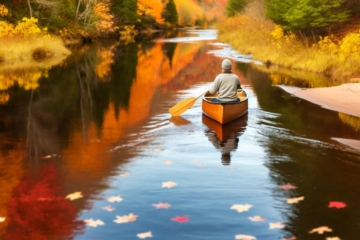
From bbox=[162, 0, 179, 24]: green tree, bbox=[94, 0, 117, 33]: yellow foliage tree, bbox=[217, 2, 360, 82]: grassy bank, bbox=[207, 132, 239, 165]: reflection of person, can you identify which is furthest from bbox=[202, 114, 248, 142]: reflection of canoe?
bbox=[162, 0, 179, 24]: green tree

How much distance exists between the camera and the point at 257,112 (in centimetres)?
1575

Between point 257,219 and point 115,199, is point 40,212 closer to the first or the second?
point 115,199

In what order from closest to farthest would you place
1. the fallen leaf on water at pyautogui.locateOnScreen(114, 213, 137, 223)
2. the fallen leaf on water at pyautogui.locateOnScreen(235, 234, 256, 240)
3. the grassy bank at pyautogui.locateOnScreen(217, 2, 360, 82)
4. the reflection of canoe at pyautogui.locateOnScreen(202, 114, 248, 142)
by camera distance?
the fallen leaf on water at pyautogui.locateOnScreen(235, 234, 256, 240)
the fallen leaf on water at pyautogui.locateOnScreen(114, 213, 137, 223)
the reflection of canoe at pyautogui.locateOnScreen(202, 114, 248, 142)
the grassy bank at pyautogui.locateOnScreen(217, 2, 360, 82)

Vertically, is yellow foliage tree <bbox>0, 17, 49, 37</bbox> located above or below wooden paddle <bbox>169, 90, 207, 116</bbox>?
above

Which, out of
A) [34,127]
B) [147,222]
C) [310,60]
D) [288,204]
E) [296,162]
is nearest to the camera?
→ [147,222]

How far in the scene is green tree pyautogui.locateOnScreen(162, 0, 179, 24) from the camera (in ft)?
330

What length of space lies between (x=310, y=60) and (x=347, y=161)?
17.7 m

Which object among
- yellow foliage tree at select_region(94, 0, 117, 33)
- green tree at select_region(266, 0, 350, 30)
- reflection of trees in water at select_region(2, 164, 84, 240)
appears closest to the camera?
reflection of trees in water at select_region(2, 164, 84, 240)

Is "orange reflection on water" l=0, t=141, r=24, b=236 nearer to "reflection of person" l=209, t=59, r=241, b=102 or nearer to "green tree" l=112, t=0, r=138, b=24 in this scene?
"reflection of person" l=209, t=59, r=241, b=102

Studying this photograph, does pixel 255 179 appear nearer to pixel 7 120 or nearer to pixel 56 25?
pixel 7 120

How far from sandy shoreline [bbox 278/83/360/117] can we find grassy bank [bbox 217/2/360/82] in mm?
3373

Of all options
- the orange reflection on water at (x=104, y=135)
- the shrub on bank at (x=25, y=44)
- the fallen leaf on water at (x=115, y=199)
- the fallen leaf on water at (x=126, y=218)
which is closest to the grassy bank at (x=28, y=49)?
the shrub on bank at (x=25, y=44)

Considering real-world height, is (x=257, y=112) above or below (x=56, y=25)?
below

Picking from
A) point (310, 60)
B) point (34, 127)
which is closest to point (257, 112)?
point (34, 127)
